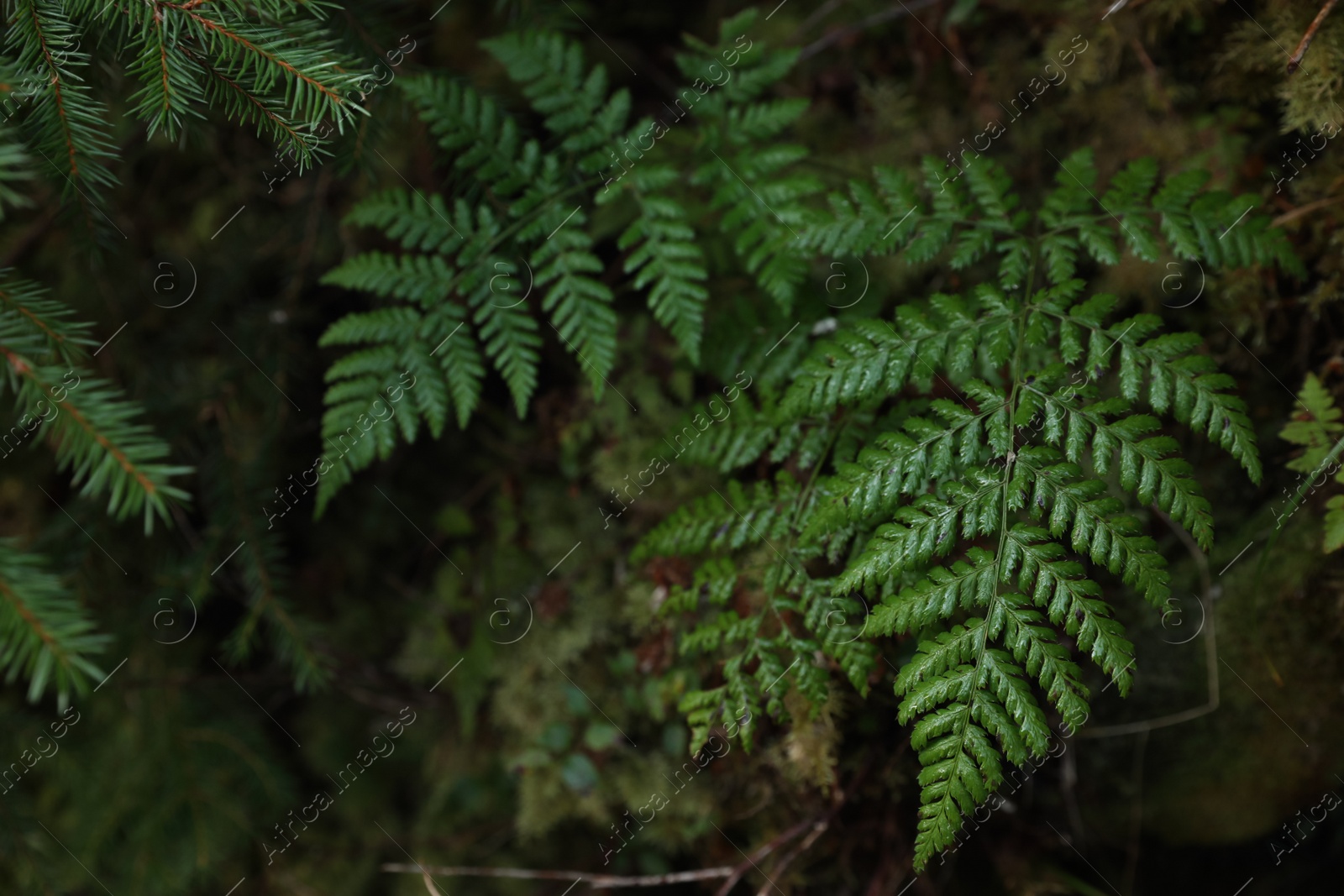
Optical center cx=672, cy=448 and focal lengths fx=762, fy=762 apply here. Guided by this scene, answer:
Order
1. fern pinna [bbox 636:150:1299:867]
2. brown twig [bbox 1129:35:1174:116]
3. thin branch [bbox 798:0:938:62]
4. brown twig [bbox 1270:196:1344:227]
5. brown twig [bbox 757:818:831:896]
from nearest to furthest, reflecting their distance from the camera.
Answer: fern pinna [bbox 636:150:1299:867] → brown twig [bbox 1270:196:1344:227] → brown twig [bbox 757:818:831:896] → brown twig [bbox 1129:35:1174:116] → thin branch [bbox 798:0:938:62]

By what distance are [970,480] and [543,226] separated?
63.9 inches

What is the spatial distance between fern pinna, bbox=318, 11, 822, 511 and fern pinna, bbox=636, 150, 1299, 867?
1.13 feet

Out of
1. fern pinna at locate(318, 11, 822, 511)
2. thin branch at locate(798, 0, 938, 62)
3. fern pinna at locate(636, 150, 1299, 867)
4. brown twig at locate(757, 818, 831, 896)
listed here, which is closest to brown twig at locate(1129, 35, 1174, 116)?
fern pinna at locate(636, 150, 1299, 867)

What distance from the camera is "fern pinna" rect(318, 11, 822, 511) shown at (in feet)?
8.14

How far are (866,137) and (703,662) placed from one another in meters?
2.28

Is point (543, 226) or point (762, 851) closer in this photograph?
point (543, 226)

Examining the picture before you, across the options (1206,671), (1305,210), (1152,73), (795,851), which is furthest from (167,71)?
(1206,671)

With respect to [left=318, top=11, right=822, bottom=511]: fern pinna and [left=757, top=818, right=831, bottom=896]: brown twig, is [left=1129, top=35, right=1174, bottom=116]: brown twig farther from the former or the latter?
[left=757, top=818, right=831, bottom=896]: brown twig

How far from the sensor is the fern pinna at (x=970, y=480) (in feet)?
5.99

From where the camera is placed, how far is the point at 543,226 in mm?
2633

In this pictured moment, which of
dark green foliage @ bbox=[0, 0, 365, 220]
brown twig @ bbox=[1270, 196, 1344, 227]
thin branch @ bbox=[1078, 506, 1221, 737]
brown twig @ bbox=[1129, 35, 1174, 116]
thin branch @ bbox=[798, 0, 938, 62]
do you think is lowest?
thin branch @ bbox=[1078, 506, 1221, 737]

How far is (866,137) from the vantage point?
326 cm

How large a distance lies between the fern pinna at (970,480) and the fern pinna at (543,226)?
0.35 metres

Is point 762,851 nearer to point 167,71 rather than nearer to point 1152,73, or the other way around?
point 167,71
